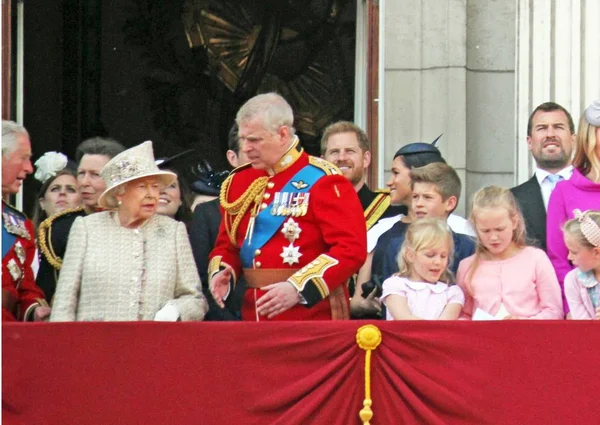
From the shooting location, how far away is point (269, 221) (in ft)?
27.1

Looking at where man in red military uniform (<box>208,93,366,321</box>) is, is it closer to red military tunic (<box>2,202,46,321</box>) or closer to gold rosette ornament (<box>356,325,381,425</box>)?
gold rosette ornament (<box>356,325,381,425</box>)

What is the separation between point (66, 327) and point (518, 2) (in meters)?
3.88

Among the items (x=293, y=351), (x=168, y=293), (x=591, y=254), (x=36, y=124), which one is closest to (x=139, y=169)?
(x=168, y=293)

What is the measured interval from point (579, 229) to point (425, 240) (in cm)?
66

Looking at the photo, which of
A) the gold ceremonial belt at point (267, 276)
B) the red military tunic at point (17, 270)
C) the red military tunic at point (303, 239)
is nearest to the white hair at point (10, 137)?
the red military tunic at point (17, 270)

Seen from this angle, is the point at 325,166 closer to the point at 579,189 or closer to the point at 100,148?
the point at 579,189

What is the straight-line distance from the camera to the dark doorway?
1345 cm

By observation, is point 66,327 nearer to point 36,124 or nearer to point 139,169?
point 139,169

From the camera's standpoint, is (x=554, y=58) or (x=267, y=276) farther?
(x=554, y=58)

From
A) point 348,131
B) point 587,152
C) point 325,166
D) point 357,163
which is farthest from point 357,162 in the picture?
point 587,152

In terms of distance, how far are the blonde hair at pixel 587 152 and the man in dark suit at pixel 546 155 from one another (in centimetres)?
45

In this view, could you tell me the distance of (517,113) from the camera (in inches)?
412

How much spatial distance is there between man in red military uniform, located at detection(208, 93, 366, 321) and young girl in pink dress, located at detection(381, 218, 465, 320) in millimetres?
230

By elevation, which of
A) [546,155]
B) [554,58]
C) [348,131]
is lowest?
[546,155]
